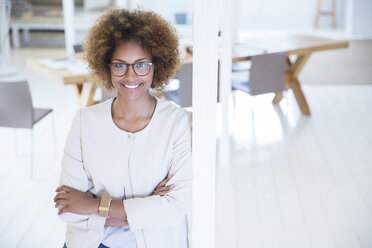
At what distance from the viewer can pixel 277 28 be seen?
10.3 meters

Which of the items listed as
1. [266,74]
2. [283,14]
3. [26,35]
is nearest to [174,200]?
[266,74]

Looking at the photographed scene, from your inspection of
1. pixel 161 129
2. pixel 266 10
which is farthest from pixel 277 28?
pixel 161 129

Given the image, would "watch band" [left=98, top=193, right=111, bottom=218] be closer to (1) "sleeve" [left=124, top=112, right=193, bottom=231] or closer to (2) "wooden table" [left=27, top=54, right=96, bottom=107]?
(1) "sleeve" [left=124, top=112, right=193, bottom=231]

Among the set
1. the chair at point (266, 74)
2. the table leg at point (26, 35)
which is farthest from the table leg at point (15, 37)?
the chair at point (266, 74)

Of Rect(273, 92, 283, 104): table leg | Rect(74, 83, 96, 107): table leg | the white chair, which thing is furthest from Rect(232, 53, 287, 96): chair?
Rect(74, 83, 96, 107): table leg

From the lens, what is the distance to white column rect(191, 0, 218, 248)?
5.08ft

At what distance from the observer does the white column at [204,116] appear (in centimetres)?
155

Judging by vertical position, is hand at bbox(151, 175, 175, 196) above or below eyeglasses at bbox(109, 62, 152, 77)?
below

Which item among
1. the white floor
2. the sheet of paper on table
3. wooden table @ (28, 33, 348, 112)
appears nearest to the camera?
the white floor

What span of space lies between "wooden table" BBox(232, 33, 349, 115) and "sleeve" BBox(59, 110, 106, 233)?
2.93 metres

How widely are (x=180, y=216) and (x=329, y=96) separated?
170 inches

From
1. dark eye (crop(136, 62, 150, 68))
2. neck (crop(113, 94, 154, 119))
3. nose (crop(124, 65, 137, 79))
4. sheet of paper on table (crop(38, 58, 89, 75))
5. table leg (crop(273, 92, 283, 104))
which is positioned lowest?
table leg (crop(273, 92, 283, 104))

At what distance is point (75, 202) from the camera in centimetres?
172

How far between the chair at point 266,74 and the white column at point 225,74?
25.5 inches
